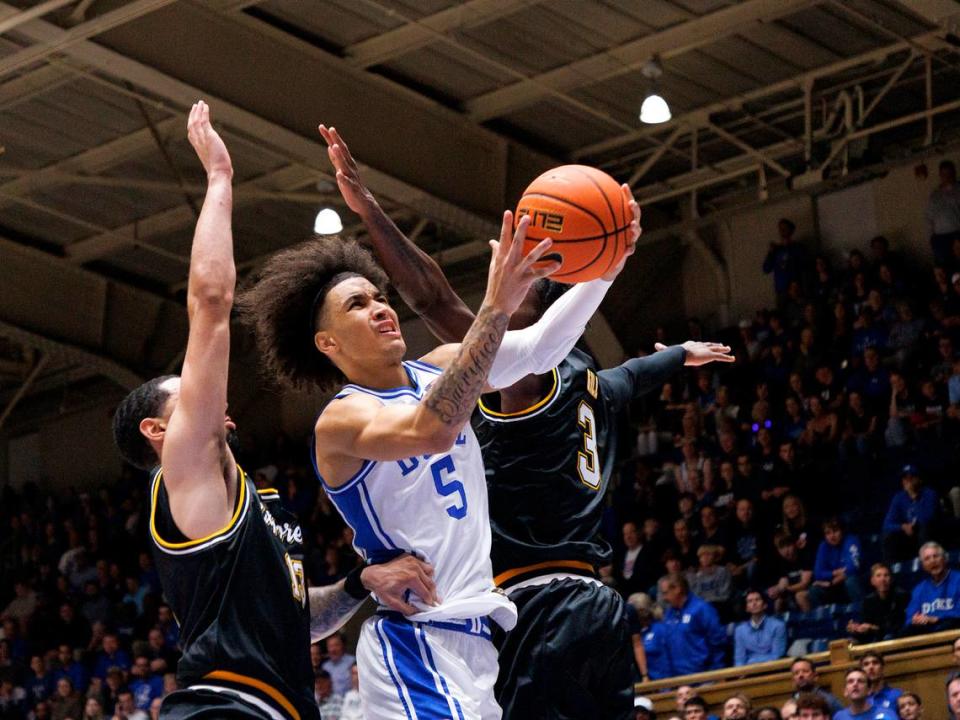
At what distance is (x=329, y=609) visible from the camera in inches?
195

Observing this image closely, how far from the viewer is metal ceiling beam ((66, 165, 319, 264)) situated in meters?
19.4

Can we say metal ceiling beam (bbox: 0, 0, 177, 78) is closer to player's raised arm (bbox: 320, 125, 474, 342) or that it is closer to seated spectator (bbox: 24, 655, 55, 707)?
seated spectator (bbox: 24, 655, 55, 707)

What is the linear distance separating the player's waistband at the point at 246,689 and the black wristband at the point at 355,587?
65 cm

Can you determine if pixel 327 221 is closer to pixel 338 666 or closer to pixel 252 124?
pixel 252 124

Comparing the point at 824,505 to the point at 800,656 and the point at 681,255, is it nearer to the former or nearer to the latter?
the point at 800,656

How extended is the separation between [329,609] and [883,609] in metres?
8.31

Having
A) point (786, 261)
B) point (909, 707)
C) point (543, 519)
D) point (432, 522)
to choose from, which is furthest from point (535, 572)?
point (786, 261)

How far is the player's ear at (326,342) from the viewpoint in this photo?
16.1 ft

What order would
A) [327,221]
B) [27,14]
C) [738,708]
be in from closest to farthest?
[738,708], [27,14], [327,221]

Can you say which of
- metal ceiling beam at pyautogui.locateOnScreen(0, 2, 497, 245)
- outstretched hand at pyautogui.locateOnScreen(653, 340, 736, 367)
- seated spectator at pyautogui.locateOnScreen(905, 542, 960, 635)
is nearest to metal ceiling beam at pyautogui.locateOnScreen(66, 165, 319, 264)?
metal ceiling beam at pyautogui.locateOnScreen(0, 2, 497, 245)

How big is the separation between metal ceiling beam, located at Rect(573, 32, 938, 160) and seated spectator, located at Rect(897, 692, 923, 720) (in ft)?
A: 27.9

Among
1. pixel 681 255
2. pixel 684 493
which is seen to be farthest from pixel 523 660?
pixel 681 255

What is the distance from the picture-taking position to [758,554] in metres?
14.3

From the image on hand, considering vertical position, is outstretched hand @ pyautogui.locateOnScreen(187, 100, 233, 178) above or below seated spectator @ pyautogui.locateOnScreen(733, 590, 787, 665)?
above
